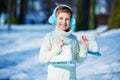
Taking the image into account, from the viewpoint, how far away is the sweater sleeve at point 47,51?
5734 mm

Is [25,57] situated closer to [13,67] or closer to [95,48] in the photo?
[13,67]

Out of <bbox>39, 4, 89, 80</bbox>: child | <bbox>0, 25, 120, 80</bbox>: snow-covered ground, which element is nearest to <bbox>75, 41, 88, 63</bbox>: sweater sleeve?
<bbox>39, 4, 89, 80</bbox>: child

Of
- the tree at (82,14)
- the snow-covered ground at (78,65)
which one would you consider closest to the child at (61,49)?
the snow-covered ground at (78,65)

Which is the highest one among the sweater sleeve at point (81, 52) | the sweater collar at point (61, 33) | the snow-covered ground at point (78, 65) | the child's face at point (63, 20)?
the child's face at point (63, 20)

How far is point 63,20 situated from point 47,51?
455 millimetres

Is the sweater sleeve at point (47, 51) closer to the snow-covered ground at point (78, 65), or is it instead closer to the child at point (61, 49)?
the child at point (61, 49)

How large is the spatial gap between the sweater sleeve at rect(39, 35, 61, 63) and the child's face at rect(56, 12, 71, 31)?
0.22 meters

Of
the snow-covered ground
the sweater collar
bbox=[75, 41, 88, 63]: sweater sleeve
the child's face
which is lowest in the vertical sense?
the snow-covered ground

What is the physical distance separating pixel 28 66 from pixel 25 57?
165 centimetres

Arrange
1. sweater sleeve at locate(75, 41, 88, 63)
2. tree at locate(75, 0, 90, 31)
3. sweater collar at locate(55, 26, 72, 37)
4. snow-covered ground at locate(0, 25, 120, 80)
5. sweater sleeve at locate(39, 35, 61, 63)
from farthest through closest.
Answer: tree at locate(75, 0, 90, 31)
snow-covered ground at locate(0, 25, 120, 80)
sweater sleeve at locate(75, 41, 88, 63)
sweater collar at locate(55, 26, 72, 37)
sweater sleeve at locate(39, 35, 61, 63)

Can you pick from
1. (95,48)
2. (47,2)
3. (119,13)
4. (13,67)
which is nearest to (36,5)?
(47,2)

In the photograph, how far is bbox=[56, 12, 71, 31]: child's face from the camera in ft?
19.3

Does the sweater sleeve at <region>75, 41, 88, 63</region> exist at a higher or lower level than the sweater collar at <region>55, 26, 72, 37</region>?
lower

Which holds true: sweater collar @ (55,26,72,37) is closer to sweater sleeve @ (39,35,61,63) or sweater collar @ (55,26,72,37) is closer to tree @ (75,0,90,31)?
sweater sleeve @ (39,35,61,63)
